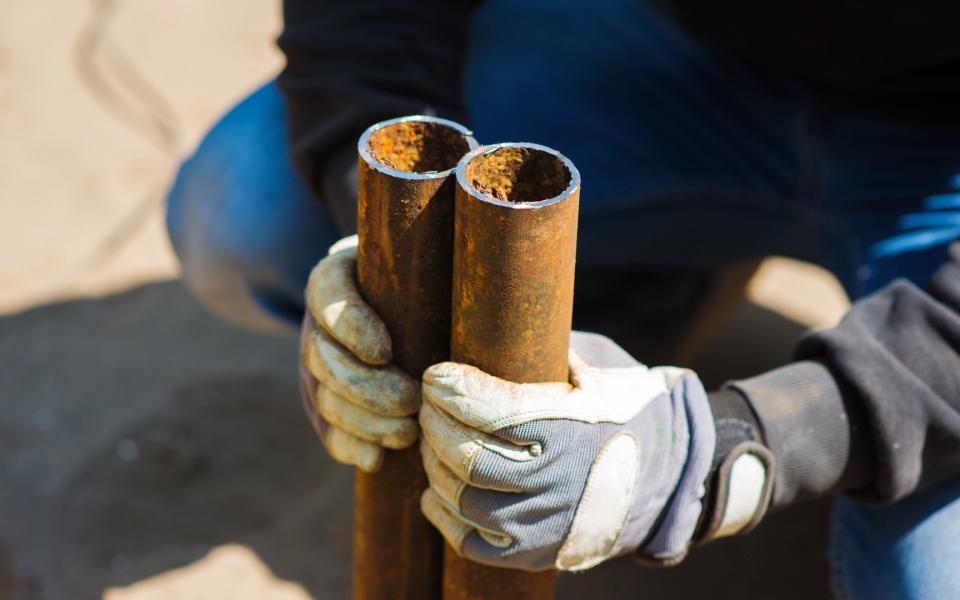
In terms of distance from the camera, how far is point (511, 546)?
4.15 ft

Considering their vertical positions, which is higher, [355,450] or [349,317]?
[349,317]

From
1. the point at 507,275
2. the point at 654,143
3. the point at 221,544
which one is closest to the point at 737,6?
the point at 654,143

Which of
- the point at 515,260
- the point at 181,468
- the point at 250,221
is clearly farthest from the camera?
the point at 181,468

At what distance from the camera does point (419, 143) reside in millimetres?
1276

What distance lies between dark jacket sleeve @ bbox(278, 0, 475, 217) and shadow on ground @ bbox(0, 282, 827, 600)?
826mm

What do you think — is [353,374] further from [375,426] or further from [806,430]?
[806,430]

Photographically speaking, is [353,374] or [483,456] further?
[353,374]

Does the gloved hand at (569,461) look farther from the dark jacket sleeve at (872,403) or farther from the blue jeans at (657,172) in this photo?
the blue jeans at (657,172)

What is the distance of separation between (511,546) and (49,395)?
1.74 meters

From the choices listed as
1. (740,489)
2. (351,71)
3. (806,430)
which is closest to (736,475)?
(740,489)

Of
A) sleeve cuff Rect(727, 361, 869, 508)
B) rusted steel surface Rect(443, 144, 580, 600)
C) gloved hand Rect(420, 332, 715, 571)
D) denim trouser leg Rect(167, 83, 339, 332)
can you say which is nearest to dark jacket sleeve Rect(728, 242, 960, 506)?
sleeve cuff Rect(727, 361, 869, 508)

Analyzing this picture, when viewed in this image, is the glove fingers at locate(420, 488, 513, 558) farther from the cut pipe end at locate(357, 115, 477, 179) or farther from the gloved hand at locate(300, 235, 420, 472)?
the cut pipe end at locate(357, 115, 477, 179)

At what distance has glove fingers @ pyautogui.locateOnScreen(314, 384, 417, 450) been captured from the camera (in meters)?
1.33

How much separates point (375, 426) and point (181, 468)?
48.2 inches
